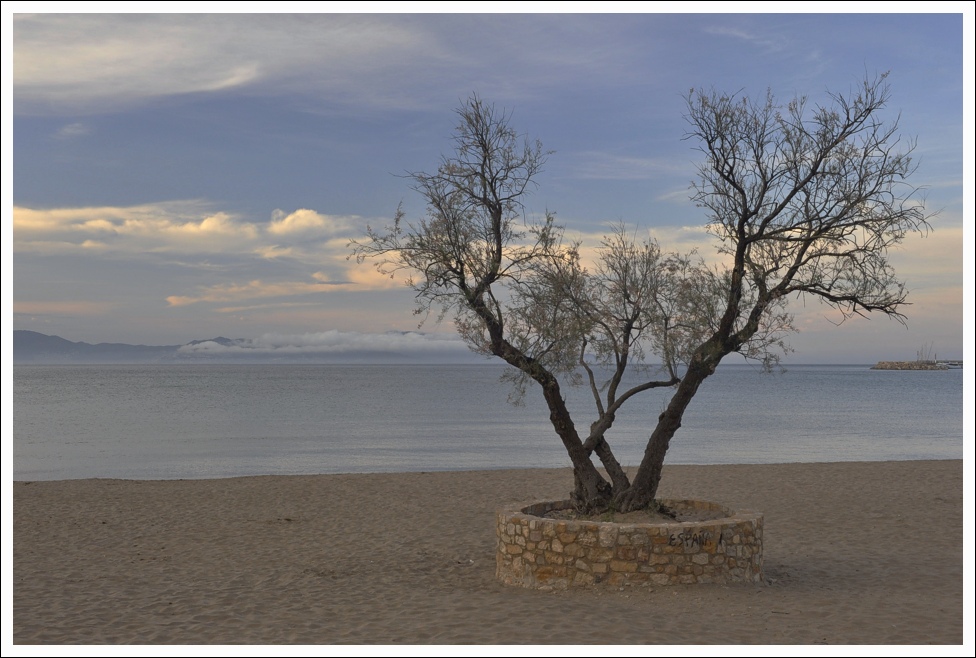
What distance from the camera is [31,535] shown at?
13586 mm

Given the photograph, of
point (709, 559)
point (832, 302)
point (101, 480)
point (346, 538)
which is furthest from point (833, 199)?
point (101, 480)

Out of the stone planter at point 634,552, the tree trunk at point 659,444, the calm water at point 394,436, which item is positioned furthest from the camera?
the calm water at point 394,436

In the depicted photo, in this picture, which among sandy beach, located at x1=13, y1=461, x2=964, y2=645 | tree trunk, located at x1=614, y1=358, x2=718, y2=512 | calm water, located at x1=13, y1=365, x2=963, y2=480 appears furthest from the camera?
calm water, located at x1=13, y1=365, x2=963, y2=480

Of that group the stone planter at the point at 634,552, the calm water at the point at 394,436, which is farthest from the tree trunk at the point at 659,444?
the calm water at the point at 394,436

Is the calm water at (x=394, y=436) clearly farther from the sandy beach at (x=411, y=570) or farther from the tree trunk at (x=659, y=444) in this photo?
the tree trunk at (x=659, y=444)

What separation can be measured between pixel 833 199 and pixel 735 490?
10.1 meters

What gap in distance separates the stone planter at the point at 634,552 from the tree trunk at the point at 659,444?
127cm

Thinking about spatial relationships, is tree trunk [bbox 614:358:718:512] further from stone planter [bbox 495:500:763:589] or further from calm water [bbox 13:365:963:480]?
calm water [bbox 13:365:963:480]

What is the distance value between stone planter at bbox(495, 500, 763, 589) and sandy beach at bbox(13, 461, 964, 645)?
19cm

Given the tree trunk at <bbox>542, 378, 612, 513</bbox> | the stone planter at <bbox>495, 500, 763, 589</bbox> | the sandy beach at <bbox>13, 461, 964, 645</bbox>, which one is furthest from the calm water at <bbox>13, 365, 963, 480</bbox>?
the stone planter at <bbox>495, 500, 763, 589</bbox>

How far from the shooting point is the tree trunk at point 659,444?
10195 mm

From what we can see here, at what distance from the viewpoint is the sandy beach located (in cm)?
778

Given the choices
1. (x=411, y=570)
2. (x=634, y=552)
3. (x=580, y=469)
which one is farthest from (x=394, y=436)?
(x=634, y=552)

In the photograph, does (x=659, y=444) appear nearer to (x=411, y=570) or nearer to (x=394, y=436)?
(x=411, y=570)
